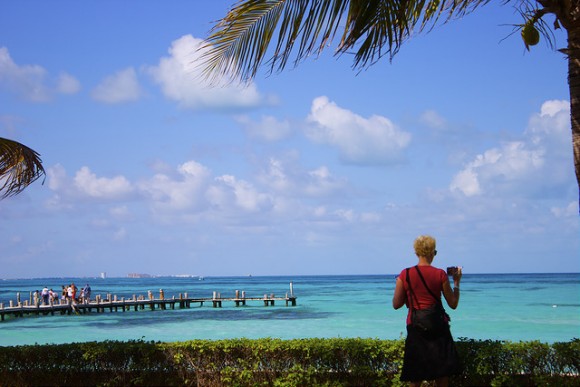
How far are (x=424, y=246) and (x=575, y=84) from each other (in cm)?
217

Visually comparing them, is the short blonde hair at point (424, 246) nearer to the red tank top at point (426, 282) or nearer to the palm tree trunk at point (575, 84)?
the red tank top at point (426, 282)

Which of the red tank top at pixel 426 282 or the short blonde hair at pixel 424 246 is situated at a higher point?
the short blonde hair at pixel 424 246

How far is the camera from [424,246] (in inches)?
261

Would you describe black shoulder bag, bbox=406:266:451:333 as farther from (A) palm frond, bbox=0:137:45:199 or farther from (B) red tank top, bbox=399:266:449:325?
(A) palm frond, bbox=0:137:45:199

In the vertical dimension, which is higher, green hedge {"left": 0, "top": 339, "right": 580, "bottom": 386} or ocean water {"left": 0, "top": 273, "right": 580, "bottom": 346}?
green hedge {"left": 0, "top": 339, "right": 580, "bottom": 386}

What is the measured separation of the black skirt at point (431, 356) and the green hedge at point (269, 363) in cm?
240

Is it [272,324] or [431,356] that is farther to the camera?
[272,324]

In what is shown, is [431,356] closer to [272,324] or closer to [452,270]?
[452,270]

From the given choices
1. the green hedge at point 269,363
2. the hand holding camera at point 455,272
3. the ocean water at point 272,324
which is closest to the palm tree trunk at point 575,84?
the hand holding camera at point 455,272

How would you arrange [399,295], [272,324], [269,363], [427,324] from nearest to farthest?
[427,324]
[399,295]
[269,363]
[272,324]

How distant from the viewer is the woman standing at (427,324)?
6.52m

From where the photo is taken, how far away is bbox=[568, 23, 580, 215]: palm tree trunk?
21.6 feet

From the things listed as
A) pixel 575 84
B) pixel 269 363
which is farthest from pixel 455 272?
pixel 269 363

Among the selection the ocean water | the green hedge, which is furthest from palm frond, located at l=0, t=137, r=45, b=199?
the ocean water
